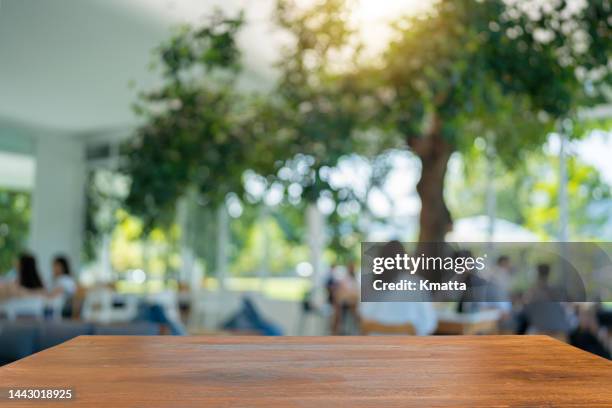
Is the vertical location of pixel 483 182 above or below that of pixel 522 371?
above

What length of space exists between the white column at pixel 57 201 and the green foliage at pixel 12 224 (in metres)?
0.45

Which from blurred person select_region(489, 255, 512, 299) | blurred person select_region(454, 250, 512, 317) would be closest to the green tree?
blurred person select_region(454, 250, 512, 317)

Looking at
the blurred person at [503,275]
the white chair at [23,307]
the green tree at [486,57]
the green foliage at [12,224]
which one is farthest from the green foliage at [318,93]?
the green foliage at [12,224]

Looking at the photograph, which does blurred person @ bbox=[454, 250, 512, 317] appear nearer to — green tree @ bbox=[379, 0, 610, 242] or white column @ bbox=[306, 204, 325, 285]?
green tree @ bbox=[379, 0, 610, 242]

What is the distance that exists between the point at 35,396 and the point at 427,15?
3.63 m

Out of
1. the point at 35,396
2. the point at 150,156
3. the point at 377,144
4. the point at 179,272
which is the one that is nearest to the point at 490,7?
the point at 377,144

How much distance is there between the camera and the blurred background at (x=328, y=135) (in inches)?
154

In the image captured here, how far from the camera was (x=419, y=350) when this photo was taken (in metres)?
1.48

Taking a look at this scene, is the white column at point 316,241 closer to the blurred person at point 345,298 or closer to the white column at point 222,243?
the blurred person at point 345,298

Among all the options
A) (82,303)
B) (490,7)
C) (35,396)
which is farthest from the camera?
(82,303)

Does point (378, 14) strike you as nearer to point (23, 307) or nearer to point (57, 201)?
point (23, 307)

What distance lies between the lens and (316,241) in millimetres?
10898

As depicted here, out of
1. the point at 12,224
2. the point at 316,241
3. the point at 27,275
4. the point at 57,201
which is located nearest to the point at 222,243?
the point at 316,241

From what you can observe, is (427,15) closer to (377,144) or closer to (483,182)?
(377,144)
